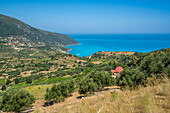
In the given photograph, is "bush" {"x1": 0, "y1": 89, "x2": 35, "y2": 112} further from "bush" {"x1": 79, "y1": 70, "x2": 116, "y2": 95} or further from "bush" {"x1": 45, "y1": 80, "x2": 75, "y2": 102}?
"bush" {"x1": 79, "y1": 70, "x2": 116, "y2": 95}

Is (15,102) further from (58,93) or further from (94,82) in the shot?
(94,82)

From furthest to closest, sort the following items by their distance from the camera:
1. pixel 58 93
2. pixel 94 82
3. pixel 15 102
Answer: pixel 94 82, pixel 58 93, pixel 15 102

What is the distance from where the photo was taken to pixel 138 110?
360cm

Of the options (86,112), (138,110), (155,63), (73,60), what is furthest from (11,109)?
(73,60)

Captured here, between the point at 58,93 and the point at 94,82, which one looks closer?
the point at 58,93

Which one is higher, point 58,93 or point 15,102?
point 58,93

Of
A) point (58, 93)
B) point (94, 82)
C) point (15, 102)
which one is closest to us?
point (15, 102)

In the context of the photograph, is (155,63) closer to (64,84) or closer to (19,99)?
(64,84)

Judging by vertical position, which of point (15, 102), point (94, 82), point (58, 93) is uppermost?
point (94, 82)

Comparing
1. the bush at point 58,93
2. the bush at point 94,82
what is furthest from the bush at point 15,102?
the bush at point 94,82

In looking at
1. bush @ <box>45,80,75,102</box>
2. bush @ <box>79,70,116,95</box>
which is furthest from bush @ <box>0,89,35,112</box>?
bush @ <box>79,70,116,95</box>

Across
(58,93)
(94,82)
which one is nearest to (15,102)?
(58,93)

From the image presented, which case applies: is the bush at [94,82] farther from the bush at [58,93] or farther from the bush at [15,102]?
the bush at [15,102]

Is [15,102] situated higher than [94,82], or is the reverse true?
[94,82]
